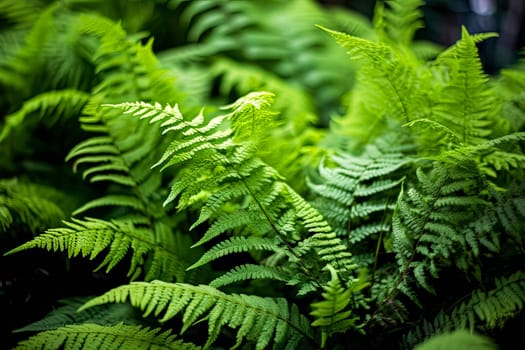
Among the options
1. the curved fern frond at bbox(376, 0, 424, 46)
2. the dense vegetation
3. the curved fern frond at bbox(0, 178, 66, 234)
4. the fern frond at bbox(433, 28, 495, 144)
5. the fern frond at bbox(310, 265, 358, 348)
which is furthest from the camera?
the curved fern frond at bbox(376, 0, 424, 46)

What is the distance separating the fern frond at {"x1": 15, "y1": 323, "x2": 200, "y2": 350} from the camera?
930 mm

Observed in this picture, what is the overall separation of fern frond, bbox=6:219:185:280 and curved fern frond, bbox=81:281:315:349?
0.17 metres

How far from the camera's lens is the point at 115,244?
110 centimetres

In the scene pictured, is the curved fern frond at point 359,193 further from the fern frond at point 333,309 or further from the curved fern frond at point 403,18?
the curved fern frond at point 403,18

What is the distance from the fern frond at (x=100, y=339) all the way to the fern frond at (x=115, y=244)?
0.16 meters

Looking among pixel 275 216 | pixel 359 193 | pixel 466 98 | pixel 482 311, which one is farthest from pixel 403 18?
pixel 482 311

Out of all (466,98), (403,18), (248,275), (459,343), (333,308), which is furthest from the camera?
(403,18)

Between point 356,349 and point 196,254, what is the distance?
0.55m

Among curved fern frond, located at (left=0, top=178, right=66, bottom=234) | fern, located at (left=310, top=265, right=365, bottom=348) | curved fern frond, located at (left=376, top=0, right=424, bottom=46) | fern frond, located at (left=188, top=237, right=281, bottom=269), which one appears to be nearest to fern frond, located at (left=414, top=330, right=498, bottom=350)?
fern, located at (left=310, top=265, right=365, bottom=348)

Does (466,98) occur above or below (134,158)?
above

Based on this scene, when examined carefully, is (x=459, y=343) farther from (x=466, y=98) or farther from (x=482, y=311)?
(x=466, y=98)

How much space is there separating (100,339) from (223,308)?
11.7 inches

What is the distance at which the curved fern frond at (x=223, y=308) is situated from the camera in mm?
899

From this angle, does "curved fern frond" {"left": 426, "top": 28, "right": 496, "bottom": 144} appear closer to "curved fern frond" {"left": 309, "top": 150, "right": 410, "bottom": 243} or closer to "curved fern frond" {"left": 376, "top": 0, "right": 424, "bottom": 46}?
"curved fern frond" {"left": 309, "top": 150, "right": 410, "bottom": 243}
